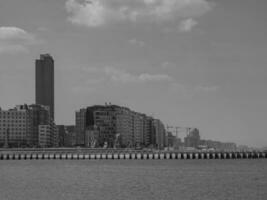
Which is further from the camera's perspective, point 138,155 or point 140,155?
point 138,155

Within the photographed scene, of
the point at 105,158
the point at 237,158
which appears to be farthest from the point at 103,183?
the point at 237,158

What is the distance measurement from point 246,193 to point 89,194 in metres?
16.2

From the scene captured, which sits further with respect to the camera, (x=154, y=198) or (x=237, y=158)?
(x=237, y=158)

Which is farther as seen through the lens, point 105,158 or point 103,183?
point 105,158

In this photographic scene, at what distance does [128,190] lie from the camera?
72000 mm

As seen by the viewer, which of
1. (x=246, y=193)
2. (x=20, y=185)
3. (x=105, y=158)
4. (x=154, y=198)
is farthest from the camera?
(x=105, y=158)

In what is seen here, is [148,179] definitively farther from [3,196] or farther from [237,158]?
[237,158]

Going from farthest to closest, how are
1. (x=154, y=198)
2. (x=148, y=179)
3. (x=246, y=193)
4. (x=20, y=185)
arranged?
(x=148, y=179)
(x=20, y=185)
(x=246, y=193)
(x=154, y=198)

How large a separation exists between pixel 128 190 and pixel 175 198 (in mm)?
9697

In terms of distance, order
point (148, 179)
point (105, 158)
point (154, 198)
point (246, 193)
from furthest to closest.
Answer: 1. point (105, 158)
2. point (148, 179)
3. point (246, 193)
4. point (154, 198)

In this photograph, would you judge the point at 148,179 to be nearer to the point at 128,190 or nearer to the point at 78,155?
the point at 128,190

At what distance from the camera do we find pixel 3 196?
215ft

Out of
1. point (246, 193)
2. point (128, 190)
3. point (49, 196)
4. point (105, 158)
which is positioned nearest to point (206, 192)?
point (246, 193)

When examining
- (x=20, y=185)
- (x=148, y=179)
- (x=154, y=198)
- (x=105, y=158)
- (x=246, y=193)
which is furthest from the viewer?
(x=105, y=158)
